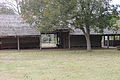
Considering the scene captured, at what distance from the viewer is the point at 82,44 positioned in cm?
3108

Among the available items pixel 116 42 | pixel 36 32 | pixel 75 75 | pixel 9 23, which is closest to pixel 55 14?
pixel 36 32

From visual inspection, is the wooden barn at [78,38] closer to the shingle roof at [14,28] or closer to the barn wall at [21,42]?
the barn wall at [21,42]

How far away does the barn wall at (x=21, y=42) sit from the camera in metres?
28.1

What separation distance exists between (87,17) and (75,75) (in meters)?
12.3

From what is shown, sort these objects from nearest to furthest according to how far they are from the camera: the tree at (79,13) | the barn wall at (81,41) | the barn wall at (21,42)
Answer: the tree at (79,13) < the barn wall at (21,42) < the barn wall at (81,41)

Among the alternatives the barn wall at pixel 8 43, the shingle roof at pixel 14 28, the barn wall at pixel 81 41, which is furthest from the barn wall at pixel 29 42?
the barn wall at pixel 81 41

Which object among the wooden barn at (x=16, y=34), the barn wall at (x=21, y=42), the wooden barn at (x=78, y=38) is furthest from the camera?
the wooden barn at (x=78, y=38)

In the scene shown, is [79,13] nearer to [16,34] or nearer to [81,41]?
[16,34]

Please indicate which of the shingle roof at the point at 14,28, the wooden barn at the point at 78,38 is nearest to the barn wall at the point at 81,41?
the wooden barn at the point at 78,38

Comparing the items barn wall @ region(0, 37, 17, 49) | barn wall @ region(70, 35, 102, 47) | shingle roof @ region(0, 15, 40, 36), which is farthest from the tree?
barn wall @ region(70, 35, 102, 47)

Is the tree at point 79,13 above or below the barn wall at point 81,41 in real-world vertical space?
above

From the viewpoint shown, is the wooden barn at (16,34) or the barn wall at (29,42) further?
the barn wall at (29,42)

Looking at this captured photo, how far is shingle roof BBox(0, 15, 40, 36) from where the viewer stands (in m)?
26.5

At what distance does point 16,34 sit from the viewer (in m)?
26.2
